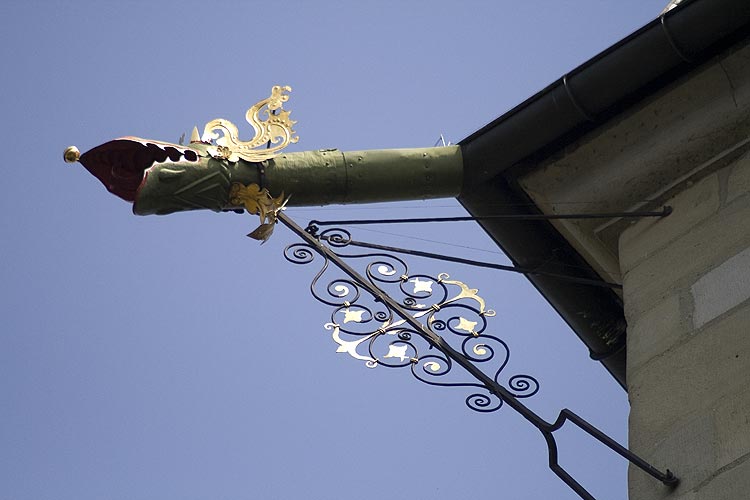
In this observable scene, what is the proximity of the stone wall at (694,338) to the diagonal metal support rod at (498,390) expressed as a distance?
2.8 inches

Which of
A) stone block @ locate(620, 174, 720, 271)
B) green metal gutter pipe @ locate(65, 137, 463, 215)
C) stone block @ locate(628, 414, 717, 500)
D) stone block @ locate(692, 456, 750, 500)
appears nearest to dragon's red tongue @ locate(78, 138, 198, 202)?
green metal gutter pipe @ locate(65, 137, 463, 215)

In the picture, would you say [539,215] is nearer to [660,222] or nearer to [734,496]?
[660,222]

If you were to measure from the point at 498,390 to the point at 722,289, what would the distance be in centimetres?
80

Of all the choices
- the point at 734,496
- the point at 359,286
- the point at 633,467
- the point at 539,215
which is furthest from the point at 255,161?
the point at 734,496

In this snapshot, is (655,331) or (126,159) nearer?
(655,331)

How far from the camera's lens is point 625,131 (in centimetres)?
584

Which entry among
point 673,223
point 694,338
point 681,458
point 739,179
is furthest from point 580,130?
point 681,458

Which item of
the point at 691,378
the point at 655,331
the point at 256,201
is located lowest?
the point at 691,378

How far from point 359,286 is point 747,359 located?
156 cm

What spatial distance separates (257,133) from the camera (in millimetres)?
5918

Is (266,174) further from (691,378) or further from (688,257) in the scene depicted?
(691,378)

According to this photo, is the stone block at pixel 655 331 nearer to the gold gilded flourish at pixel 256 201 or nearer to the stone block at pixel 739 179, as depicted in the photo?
the stone block at pixel 739 179

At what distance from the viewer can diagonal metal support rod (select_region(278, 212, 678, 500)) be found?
15.8 ft

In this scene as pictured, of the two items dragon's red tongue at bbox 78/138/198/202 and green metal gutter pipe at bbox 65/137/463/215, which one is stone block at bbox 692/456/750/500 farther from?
dragon's red tongue at bbox 78/138/198/202
